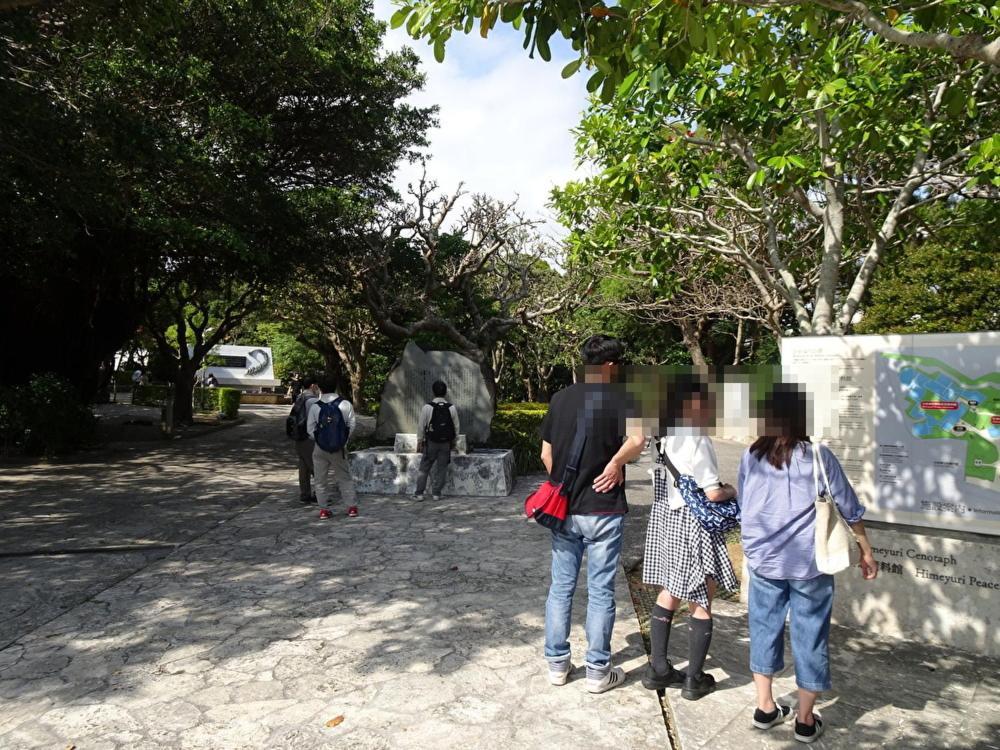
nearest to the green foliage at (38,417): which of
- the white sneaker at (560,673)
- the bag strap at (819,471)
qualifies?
the white sneaker at (560,673)

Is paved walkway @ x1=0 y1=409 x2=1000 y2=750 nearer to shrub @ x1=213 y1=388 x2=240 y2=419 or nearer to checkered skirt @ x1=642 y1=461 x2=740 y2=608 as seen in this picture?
checkered skirt @ x1=642 y1=461 x2=740 y2=608

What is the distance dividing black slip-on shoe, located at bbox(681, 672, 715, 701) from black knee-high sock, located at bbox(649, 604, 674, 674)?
127 millimetres

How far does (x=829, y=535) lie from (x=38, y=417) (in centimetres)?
1311

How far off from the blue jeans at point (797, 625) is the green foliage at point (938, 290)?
33.4 ft

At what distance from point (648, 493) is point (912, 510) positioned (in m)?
6.26

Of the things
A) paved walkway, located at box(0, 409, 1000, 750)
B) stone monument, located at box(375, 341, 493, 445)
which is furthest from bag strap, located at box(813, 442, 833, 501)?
stone monument, located at box(375, 341, 493, 445)

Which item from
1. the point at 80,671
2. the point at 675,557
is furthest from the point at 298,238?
the point at 675,557

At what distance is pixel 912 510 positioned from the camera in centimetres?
437

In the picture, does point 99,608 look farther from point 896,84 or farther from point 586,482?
point 896,84

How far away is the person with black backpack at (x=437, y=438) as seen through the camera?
29.0 ft

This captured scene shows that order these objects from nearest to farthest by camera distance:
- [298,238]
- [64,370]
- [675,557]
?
[675,557], [298,238], [64,370]

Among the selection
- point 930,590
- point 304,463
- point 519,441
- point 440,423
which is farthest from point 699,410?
point 519,441

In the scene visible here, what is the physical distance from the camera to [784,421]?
311 centimetres

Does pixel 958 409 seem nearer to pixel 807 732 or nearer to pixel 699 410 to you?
pixel 699 410
